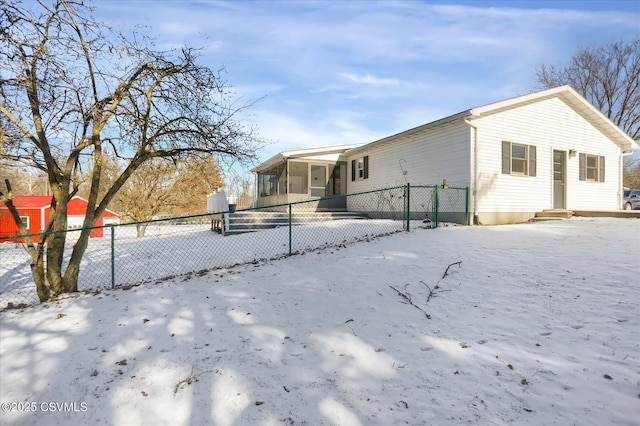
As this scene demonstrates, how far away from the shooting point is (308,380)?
2953 mm

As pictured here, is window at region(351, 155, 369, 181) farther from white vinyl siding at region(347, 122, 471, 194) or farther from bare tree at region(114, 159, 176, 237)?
bare tree at region(114, 159, 176, 237)

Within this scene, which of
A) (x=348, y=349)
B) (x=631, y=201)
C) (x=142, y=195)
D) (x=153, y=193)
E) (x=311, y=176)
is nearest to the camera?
(x=348, y=349)

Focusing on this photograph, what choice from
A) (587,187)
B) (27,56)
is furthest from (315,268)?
(587,187)

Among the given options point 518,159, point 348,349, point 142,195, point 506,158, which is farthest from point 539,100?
point 142,195

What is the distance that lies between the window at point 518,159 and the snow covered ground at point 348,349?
589cm

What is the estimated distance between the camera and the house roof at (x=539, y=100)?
1034cm

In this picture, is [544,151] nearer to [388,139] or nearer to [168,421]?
[388,139]

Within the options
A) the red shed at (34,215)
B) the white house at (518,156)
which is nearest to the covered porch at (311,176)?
the white house at (518,156)

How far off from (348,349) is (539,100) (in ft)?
41.8

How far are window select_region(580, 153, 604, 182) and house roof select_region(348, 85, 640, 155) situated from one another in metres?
1.41

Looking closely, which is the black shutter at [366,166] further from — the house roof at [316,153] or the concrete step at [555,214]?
the concrete step at [555,214]

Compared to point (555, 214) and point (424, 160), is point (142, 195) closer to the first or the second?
point (424, 160)

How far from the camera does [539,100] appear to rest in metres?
11.8

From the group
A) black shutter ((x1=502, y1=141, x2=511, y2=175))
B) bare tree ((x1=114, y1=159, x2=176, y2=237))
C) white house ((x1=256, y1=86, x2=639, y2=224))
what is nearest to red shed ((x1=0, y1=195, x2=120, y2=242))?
bare tree ((x1=114, y1=159, x2=176, y2=237))
